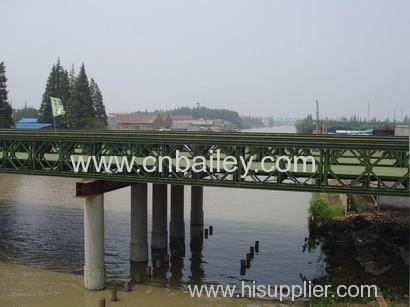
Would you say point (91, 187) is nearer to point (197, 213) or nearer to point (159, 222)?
point (159, 222)

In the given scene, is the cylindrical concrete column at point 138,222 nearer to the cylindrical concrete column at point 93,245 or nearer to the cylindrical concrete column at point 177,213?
the cylindrical concrete column at point 93,245

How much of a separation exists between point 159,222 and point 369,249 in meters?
13.9

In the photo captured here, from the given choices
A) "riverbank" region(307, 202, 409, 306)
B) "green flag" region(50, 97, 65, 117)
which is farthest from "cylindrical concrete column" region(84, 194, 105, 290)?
"riverbank" region(307, 202, 409, 306)

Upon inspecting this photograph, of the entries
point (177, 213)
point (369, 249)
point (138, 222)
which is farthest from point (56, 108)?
point (369, 249)

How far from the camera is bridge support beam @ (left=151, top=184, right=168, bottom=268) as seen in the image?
106 feet

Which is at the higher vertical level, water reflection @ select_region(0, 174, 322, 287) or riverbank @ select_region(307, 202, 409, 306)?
riverbank @ select_region(307, 202, 409, 306)

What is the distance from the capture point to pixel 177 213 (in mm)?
35781

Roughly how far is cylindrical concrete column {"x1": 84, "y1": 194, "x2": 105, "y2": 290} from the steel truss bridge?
163 cm

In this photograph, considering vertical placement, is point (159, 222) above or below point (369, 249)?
above

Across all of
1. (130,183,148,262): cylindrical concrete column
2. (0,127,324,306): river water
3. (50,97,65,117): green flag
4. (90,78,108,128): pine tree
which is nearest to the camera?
(0,127,324,306): river water

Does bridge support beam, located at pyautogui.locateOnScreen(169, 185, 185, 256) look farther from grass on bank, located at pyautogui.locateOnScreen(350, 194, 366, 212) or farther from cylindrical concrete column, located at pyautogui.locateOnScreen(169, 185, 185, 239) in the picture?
grass on bank, located at pyautogui.locateOnScreen(350, 194, 366, 212)

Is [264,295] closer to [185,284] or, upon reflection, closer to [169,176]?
[185,284]

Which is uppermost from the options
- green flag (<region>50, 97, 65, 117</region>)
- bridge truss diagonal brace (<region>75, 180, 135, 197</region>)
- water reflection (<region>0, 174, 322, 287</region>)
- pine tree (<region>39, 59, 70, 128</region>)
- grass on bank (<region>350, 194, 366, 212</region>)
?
pine tree (<region>39, 59, 70, 128</region>)

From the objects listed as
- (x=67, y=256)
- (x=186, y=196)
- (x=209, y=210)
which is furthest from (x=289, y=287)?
(x=186, y=196)
